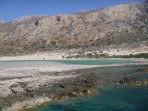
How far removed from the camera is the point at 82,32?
115 meters

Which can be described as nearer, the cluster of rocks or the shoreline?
the shoreline

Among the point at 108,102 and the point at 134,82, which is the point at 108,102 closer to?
the point at 108,102

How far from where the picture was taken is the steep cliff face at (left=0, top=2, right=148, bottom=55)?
343 feet

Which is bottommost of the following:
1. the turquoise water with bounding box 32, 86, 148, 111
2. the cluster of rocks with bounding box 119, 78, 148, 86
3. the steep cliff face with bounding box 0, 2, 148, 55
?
the turquoise water with bounding box 32, 86, 148, 111

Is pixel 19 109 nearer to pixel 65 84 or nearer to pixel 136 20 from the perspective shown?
pixel 65 84

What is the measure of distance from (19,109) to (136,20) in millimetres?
97587

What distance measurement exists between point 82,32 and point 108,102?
91.1m

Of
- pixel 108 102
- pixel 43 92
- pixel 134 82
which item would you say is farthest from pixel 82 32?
pixel 108 102

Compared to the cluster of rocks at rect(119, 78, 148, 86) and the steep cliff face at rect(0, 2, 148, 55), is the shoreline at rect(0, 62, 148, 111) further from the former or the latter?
the steep cliff face at rect(0, 2, 148, 55)

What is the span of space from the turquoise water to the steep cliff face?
68520 mm

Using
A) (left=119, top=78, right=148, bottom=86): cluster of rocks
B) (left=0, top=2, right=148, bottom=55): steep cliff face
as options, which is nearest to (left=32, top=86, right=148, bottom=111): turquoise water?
(left=119, top=78, right=148, bottom=86): cluster of rocks

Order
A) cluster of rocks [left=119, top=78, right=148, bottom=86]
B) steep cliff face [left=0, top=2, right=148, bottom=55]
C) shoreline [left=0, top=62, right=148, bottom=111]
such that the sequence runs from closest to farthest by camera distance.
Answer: shoreline [left=0, top=62, right=148, bottom=111], cluster of rocks [left=119, top=78, right=148, bottom=86], steep cliff face [left=0, top=2, right=148, bottom=55]

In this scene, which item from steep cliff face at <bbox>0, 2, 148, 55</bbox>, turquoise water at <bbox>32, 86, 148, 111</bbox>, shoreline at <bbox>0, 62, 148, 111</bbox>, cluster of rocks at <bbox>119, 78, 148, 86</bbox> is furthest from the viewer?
steep cliff face at <bbox>0, 2, 148, 55</bbox>

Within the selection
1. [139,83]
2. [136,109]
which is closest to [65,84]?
[139,83]
